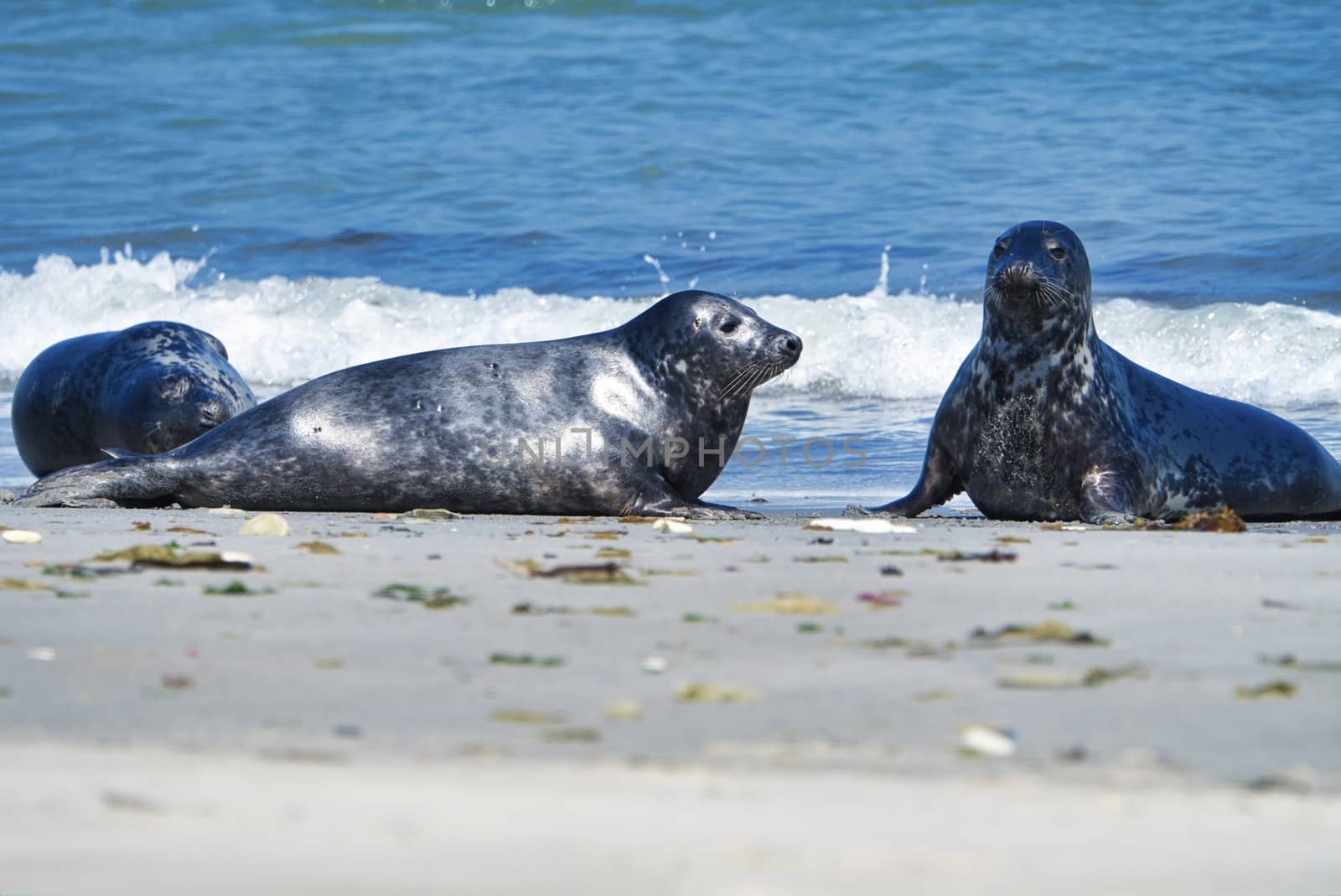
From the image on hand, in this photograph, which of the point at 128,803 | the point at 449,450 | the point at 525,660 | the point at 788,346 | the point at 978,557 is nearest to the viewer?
the point at 128,803

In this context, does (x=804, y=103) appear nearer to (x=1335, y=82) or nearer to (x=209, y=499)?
(x=1335, y=82)

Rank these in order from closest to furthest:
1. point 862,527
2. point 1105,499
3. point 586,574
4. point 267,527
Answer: point 586,574, point 267,527, point 862,527, point 1105,499

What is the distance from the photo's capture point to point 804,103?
2002 centimetres

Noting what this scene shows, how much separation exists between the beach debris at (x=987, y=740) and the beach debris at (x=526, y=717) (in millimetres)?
512

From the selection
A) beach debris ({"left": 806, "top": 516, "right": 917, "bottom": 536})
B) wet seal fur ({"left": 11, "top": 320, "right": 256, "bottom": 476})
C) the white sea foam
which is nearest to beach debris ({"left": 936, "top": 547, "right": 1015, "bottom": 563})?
beach debris ({"left": 806, "top": 516, "right": 917, "bottom": 536})

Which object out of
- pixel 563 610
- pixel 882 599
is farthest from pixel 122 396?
pixel 882 599

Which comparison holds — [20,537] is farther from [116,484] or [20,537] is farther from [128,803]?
[128,803]

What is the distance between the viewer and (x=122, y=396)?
8188mm

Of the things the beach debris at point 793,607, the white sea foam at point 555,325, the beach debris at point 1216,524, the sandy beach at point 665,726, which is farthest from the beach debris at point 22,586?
the white sea foam at point 555,325

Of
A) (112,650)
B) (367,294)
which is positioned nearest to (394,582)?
(112,650)

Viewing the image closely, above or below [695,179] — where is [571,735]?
below

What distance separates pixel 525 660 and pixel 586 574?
97 centimetres

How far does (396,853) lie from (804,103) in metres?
18.9

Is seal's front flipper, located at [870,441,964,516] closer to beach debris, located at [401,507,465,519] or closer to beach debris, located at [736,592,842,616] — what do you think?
beach debris, located at [401,507,465,519]
